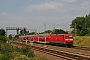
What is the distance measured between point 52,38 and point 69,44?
7.78 m

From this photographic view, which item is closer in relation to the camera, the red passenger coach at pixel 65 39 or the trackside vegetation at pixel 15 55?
the trackside vegetation at pixel 15 55

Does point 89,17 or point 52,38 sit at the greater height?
point 89,17

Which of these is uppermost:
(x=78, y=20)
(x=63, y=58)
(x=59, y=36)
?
(x=78, y=20)

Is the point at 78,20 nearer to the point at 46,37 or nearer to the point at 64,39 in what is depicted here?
the point at 46,37

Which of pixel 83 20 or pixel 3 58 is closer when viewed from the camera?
pixel 3 58

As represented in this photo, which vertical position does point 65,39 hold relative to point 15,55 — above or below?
above

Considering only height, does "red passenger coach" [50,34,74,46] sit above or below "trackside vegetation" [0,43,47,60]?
above

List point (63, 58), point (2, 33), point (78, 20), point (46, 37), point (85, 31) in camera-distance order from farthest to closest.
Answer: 1. point (78, 20)
2. point (85, 31)
3. point (2, 33)
4. point (46, 37)
5. point (63, 58)

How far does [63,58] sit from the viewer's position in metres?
21.1

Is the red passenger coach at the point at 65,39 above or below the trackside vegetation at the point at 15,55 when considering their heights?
above

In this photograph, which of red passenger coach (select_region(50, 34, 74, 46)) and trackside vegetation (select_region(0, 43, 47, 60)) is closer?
trackside vegetation (select_region(0, 43, 47, 60))

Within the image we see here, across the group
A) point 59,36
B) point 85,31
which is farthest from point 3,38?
point 85,31

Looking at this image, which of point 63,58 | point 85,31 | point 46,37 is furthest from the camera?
point 85,31

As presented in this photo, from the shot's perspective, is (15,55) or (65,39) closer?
(15,55)
